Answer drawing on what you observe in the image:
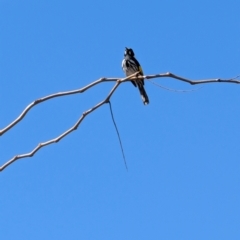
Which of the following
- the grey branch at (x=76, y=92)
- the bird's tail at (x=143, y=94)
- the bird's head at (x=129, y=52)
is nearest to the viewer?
the grey branch at (x=76, y=92)

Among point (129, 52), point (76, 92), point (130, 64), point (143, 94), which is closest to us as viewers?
point (76, 92)

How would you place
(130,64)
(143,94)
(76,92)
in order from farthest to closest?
(130,64), (143,94), (76,92)

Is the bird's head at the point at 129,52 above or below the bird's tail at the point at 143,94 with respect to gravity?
above

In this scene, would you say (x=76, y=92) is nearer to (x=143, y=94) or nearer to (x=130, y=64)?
(x=143, y=94)

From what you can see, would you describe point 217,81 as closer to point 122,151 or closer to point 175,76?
point 175,76

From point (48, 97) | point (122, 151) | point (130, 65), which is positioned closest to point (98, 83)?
point (48, 97)

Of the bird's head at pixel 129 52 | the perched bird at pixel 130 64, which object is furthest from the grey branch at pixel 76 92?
the bird's head at pixel 129 52

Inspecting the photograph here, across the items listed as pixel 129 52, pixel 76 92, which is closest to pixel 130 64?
pixel 129 52

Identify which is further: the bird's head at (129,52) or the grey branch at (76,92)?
the bird's head at (129,52)

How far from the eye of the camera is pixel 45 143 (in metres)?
2.28

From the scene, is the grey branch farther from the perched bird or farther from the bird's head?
the bird's head

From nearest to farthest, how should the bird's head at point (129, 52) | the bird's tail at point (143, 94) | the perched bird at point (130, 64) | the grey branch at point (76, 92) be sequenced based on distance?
1. the grey branch at point (76, 92)
2. the bird's tail at point (143, 94)
3. the perched bird at point (130, 64)
4. the bird's head at point (129, 52)

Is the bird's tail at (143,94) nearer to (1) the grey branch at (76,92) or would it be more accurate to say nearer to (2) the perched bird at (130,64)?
(2) the perched bird at (130,64)

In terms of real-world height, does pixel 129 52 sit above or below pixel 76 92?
above
